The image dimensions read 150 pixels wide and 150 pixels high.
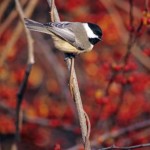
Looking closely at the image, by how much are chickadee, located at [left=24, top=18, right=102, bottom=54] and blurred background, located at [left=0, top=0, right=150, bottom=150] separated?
707 millimetres

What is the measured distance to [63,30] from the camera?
3.78 m

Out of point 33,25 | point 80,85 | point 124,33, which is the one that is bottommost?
point 33,25

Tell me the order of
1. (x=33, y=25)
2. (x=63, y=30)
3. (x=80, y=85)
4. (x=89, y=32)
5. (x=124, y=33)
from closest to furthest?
(x=33, y=25) → (x=63, y=30) → (x=89, y=32) → (x=124, y=33) → (x=80, y=85)

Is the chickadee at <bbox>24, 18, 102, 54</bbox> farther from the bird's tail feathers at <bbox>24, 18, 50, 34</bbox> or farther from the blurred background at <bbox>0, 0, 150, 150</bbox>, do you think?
the blurred background at <bbox>0, 0, 150, 150</bbox>

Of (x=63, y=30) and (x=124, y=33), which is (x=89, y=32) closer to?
(x=63, y=30)

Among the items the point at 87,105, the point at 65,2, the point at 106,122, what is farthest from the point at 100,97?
the point at 65,2

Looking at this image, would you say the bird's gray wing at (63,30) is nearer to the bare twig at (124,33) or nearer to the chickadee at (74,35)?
the chickadee at (74,35)

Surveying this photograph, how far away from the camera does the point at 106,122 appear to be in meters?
6.18

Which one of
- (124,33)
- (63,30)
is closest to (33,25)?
(63,30)

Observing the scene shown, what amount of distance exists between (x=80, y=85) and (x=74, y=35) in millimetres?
3926

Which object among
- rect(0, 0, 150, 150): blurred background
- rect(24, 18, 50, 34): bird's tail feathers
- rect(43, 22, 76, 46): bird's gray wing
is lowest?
rect(24, 18, 50, 34): bird's tail feathers

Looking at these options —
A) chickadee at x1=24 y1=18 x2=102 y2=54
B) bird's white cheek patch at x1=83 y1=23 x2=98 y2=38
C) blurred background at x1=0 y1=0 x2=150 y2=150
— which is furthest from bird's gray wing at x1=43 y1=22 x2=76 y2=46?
blurred background at x1=0 y1=0 x2=150 y2=150

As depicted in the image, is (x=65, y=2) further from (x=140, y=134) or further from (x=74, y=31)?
(x=74, y=31)

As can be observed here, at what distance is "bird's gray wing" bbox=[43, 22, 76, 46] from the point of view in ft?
12.0
